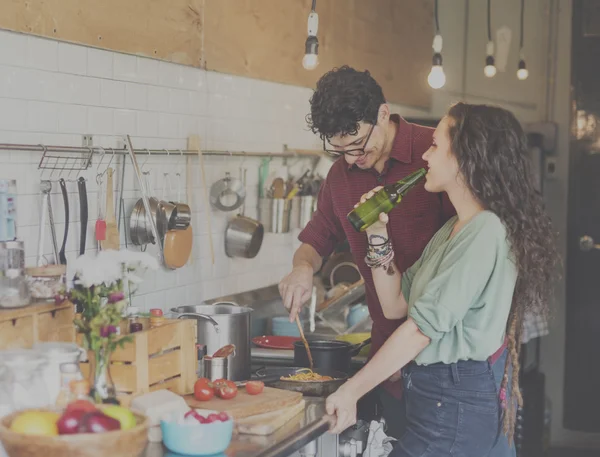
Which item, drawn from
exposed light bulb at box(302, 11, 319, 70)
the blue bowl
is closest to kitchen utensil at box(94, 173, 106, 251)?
exposed light bulb at box(302, 11, 319, 70)

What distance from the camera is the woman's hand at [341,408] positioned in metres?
2.97

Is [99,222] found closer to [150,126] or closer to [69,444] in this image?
[150,126]

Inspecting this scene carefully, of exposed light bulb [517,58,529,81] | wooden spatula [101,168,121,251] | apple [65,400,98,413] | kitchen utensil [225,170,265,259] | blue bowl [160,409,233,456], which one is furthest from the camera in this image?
exposed light bulb [517,58,529,81]

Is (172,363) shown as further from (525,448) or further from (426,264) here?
(525,448)

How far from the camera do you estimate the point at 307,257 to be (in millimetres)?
3818

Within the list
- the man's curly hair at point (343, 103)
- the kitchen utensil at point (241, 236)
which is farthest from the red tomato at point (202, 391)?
the kitchen utensil at point (241, 236)

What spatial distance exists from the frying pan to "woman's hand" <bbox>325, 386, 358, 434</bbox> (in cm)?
27

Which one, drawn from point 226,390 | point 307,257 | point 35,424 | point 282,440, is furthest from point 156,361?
point 307,257

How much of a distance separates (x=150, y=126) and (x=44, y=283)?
132 cm

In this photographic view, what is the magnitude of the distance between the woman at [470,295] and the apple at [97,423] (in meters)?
0.98

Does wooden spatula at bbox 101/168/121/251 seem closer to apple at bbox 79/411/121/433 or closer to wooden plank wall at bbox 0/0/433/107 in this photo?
wooden plank wall at bbox 0/0/433/107

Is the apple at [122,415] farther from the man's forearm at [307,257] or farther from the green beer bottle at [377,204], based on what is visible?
the man's forearm at [307,257]

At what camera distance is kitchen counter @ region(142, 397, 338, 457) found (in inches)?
99.7

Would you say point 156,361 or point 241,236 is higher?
point 241,236
